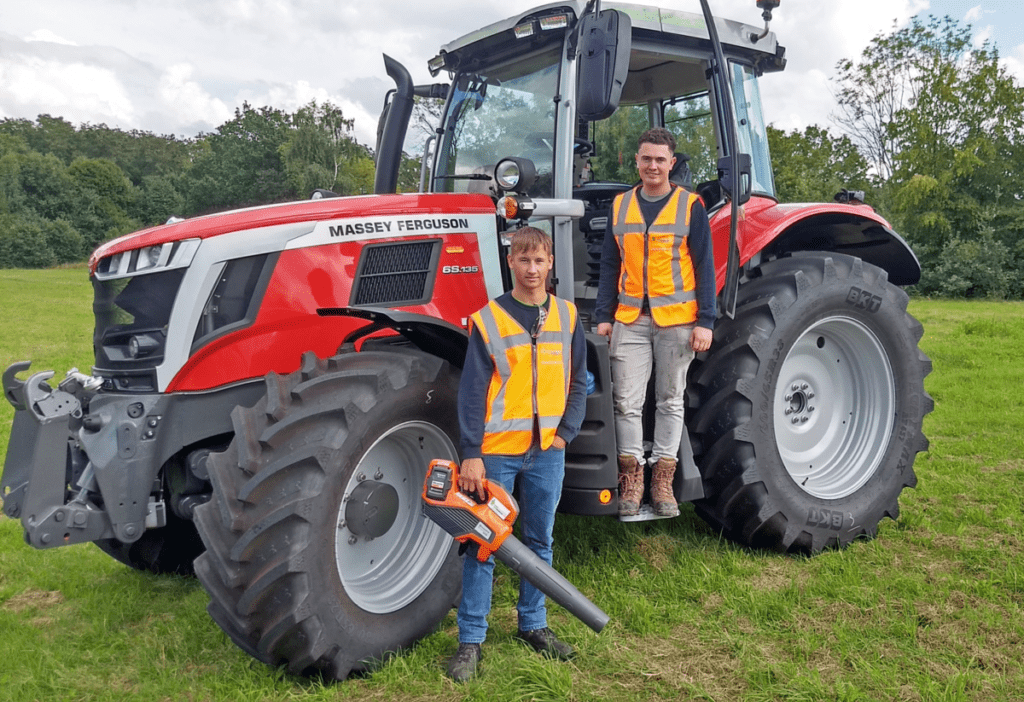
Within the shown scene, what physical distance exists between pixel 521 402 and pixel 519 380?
0.26 feet

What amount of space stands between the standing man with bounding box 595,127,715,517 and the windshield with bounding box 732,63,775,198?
103 centimetres

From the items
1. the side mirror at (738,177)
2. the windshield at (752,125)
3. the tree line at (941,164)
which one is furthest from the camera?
the tree line at (941,164)

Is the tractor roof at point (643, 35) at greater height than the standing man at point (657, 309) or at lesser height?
greater

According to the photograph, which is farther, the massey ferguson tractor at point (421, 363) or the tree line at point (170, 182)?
the tree line at point (170, 182)

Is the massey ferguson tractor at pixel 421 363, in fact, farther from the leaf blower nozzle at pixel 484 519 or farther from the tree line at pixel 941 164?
the tree line at pixel 941 164

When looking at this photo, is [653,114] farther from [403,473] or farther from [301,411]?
[301,411]

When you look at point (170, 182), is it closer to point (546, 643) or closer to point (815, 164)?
point (815, 164)

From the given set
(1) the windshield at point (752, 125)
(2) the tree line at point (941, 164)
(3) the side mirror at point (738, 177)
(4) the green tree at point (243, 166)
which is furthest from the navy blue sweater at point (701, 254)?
(4) the green tree at point (243, 166)

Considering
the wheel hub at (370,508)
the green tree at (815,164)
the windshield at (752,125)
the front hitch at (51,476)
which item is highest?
the green tree at (815,164)

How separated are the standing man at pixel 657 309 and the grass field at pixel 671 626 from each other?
0.52 meters

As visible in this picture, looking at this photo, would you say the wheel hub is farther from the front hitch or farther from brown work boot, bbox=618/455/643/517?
brown work boot, bbox=618/455/643/517

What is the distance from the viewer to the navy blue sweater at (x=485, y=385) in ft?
9.64

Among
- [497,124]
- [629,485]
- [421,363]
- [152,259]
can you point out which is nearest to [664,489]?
[629,485]

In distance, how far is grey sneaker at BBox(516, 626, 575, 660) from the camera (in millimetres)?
3121
